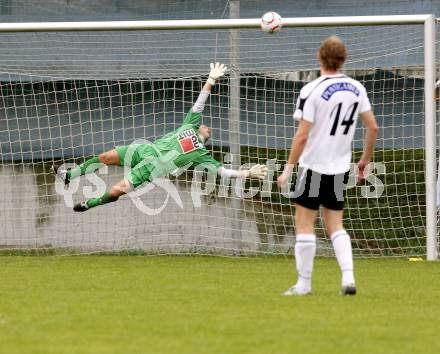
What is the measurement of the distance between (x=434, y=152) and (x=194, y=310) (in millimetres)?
5426

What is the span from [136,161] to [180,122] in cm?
104

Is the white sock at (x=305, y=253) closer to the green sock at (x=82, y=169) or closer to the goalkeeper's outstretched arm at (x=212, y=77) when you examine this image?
the goalkeeper's outstretched arm at (x=212, y=77)

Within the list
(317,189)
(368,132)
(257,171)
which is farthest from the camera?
(257,171)

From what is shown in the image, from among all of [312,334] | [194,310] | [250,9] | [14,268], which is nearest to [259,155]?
[250,9]

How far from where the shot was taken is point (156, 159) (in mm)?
12977

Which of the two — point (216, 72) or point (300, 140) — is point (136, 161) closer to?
point (216, 72)

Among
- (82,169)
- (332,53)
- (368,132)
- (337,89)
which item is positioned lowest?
(82,169)

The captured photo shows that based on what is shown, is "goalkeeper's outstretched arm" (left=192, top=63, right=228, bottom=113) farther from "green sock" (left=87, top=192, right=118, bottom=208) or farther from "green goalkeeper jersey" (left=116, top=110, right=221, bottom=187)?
"green sock" (left=87, top=192, right=118, bottom=208)

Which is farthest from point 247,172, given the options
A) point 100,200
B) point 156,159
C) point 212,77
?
point 100,200

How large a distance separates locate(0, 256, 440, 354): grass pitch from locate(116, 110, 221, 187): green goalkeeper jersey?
1.88 meters

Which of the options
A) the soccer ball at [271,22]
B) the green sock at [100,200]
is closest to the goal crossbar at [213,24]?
the soccer ball at [271,22]

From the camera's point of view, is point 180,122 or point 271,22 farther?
point 180,122

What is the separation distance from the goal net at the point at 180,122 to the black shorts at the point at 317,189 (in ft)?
16.4

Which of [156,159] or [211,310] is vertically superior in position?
[156,159]
